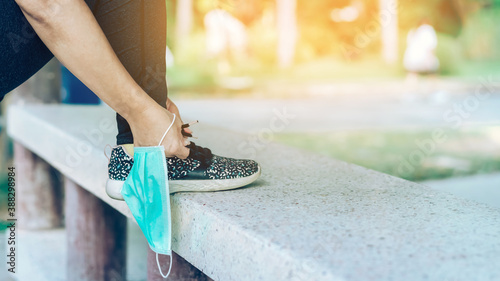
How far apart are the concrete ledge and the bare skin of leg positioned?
0.19 meters

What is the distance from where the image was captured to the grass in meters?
4.19

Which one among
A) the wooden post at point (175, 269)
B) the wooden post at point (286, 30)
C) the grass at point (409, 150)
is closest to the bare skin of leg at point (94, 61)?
the wooden post at point (175, 269)

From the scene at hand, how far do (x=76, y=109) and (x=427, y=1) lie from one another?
11.4 m

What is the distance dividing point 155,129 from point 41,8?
306mm

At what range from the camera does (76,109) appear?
291cm

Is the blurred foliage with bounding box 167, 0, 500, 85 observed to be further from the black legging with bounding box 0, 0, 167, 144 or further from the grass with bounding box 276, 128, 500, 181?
the black legging with bounding box 0, 0, 167, 144

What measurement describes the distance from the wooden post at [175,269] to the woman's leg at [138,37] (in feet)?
1.18

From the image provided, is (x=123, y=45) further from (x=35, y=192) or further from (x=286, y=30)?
(x=286, y=30)

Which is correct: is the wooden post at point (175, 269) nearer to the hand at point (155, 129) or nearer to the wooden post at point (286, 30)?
the hand at point (155, 129)

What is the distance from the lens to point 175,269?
1.43m

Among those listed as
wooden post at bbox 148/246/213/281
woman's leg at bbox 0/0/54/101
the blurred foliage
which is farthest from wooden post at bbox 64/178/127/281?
the blurred foliage

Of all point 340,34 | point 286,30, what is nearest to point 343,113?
point 286,30

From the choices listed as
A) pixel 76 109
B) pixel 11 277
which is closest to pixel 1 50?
pixel 11 277

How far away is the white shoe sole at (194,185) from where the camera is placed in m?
1.20
